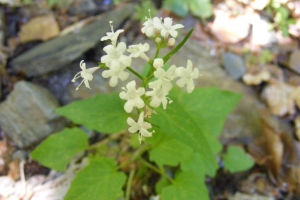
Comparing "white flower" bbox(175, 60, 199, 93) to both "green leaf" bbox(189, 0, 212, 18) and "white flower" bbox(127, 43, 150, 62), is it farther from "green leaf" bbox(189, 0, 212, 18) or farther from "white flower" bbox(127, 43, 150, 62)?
"green leaf" bbox(189, 0, 212, 18)

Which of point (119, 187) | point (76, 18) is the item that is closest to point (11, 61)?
point (76, 18)

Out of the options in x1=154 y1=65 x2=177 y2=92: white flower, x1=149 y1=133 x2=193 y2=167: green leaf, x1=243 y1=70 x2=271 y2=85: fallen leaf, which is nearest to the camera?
x1=154 y1=65 x2=177 y2=92: white flower

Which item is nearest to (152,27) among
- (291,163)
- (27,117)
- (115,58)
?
(115,58)

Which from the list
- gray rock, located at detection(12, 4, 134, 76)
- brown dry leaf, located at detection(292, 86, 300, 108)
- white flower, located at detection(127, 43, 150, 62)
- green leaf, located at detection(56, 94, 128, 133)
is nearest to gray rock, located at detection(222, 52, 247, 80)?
brown dry leaf, located at detection(292, 86, 300, 108)

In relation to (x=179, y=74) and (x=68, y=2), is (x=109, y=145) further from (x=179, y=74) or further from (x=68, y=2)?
(x=68, y=2)

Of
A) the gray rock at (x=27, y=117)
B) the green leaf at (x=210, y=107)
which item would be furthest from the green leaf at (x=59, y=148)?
the green leaf at (x=210, y=107)

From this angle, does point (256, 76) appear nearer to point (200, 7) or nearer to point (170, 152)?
point (200, 7)

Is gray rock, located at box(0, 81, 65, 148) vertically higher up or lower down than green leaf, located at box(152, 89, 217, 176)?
lower down

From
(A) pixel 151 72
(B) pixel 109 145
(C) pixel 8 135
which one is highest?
(A) pixel 151 72
